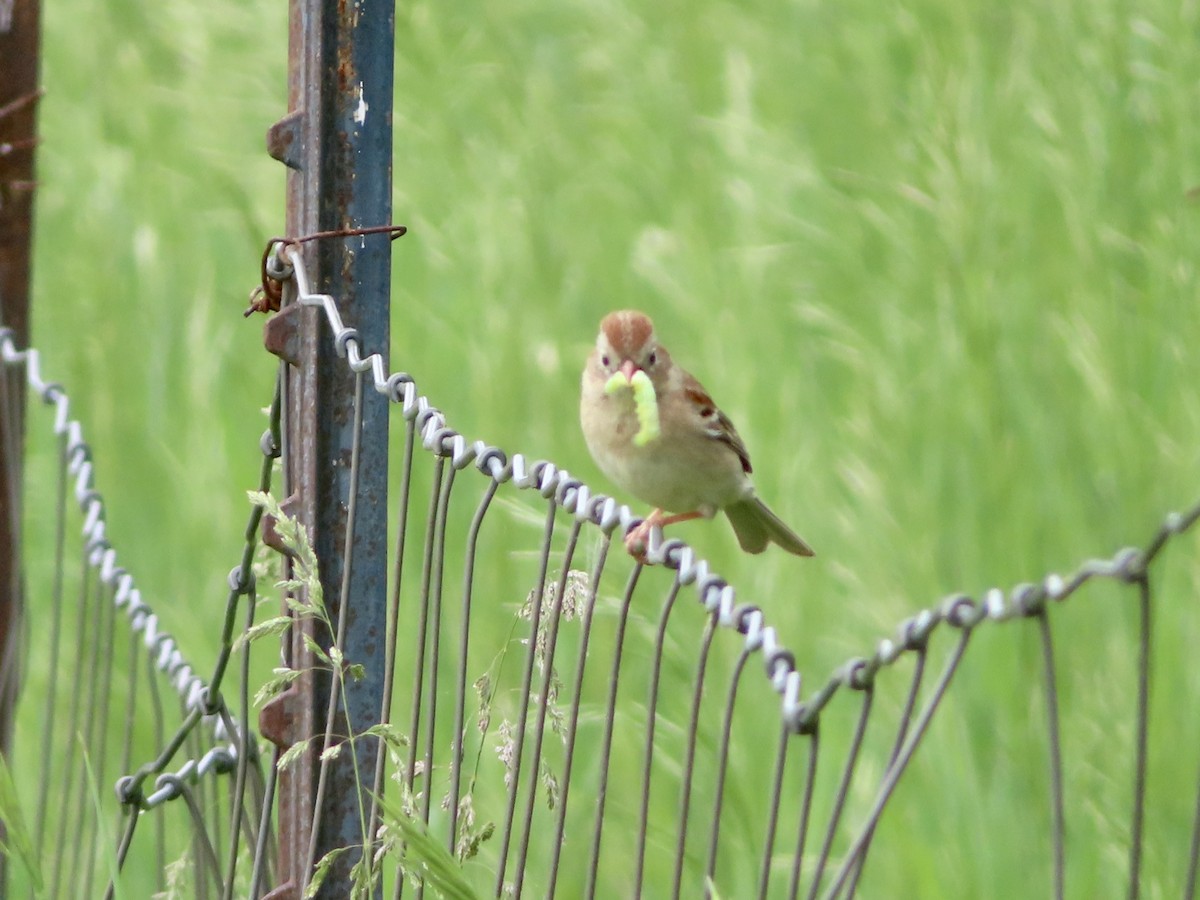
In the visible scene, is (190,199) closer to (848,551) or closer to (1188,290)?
(848,551)

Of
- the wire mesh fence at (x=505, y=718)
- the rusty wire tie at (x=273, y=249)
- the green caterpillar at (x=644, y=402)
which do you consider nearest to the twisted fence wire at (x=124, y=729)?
Answer: the wire mesh fence at (x=505, y=718)

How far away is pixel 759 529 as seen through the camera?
10.9 feet

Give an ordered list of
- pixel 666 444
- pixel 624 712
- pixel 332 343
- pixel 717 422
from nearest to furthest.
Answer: pixel 332 343 < pixel 624 712 < pixel 666 444 < pixel 717 422

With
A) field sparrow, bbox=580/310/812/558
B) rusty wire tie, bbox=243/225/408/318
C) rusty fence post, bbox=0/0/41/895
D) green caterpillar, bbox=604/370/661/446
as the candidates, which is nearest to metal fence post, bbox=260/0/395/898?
rusty wire tie, bbox=243/225/408/318

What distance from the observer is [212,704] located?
2119 mm

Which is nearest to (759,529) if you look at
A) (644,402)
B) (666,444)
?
(666,444)

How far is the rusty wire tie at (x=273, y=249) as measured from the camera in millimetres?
1973

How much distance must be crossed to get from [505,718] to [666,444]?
0.92 m

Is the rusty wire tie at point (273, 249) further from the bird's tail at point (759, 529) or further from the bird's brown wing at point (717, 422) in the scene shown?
the bird's tail at point (759, 529)

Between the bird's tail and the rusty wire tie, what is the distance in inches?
52.2

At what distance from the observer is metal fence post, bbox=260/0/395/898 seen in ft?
6.51

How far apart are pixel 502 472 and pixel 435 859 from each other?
0.47 meters

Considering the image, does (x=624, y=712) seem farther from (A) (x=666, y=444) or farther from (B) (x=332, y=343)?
(B) (x=332, y=343)

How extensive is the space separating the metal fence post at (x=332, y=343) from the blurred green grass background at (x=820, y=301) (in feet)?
2.51
